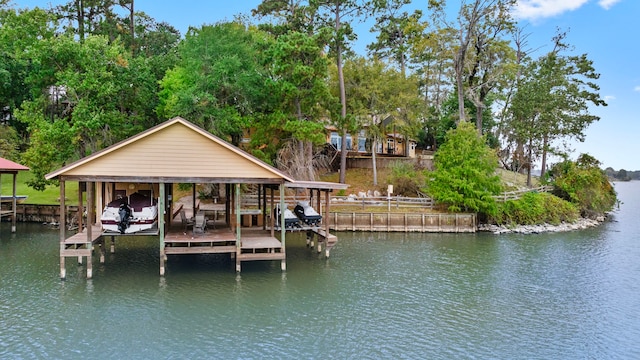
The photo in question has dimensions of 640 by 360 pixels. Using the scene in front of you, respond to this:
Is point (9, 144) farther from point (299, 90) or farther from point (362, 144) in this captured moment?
point (362, 144)

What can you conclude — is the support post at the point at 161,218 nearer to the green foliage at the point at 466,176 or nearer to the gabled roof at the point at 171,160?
the gabled roof at the point at 171,160

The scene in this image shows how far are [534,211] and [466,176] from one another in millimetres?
6375

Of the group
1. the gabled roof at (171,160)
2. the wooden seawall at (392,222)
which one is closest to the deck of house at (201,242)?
the gabled roof at (171,160)

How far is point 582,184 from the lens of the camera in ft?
121

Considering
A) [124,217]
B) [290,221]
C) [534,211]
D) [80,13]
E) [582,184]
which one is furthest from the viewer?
[80,13]

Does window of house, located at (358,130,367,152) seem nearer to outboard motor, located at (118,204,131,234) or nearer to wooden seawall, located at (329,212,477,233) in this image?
wooden seawall, located at (329,212,477,233)

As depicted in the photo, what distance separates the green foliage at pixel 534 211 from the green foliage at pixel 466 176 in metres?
1.52

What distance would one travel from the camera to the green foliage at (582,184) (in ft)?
121

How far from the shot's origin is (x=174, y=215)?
83.7 feet

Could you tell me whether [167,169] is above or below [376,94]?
below

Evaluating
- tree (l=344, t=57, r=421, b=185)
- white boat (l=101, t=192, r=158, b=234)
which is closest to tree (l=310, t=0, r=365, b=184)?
tree (l=344, t=57, r=421, b=185)

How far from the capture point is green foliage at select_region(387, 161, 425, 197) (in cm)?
3566

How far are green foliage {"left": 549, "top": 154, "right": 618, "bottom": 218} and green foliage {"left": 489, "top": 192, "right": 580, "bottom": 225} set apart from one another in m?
2.79

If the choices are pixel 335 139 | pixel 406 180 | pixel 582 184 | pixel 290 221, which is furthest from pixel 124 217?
pixel 582 184
